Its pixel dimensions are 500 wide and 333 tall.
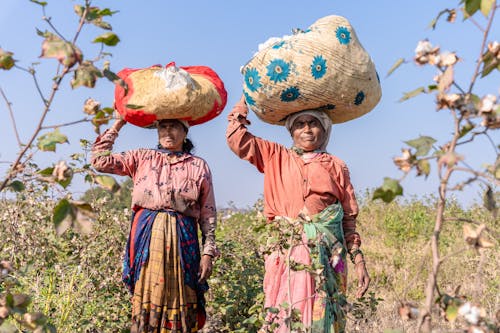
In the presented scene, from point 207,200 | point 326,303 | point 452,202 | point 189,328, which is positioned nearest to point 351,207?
point 326,303

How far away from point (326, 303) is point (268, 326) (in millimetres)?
379

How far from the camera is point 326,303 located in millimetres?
3482

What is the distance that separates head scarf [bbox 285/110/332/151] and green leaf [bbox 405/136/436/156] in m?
2.13

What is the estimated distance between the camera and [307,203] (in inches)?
144

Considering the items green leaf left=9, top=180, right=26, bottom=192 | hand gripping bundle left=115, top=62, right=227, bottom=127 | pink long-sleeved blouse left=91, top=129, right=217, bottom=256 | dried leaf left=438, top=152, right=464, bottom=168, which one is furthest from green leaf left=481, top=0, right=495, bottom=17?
pink long-sleeved blouse left=91, top=129, right=217, bottom=256

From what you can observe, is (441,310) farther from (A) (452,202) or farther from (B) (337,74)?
(A) (452,202)

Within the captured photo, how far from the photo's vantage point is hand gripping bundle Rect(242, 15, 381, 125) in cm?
349

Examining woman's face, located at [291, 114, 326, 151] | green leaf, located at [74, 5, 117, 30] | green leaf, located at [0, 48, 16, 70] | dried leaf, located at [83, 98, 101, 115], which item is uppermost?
woman's face, located at [291, 114, 326, 151]

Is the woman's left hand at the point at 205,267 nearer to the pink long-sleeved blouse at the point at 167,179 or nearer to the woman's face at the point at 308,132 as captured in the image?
the pink long-sleeved blouse at the point at 167,179

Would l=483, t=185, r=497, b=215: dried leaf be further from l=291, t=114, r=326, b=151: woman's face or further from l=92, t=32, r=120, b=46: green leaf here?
l=291, t=114, r=326, b=151: woman's face

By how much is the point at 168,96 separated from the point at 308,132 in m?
0.81

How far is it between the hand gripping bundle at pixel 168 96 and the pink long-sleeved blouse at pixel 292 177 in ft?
0.68

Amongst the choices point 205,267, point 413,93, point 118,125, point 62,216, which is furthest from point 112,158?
point 413,93

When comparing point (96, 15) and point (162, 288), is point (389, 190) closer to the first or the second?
point (96, 15)
